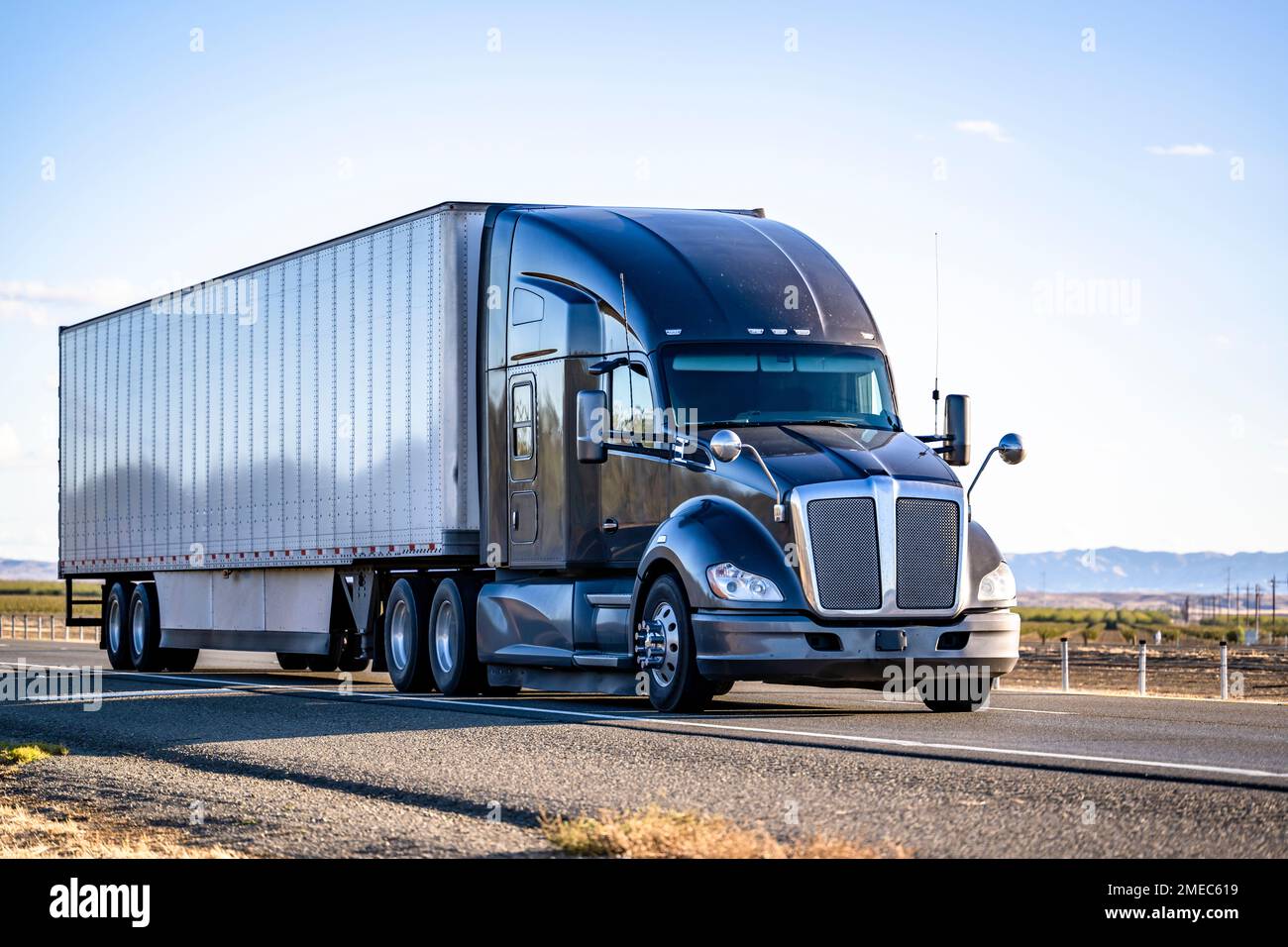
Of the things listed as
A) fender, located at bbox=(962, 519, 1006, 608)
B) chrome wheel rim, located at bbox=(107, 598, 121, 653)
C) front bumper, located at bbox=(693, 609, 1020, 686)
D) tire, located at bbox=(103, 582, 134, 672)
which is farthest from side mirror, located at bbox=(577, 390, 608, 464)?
chrome wheel rim, located at bbox=(107, 598, 121, 653)

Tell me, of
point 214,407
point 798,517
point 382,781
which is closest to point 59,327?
point 214,407

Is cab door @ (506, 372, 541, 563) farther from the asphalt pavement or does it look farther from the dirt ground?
the dirt ground

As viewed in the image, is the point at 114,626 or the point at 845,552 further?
the point at 114,626

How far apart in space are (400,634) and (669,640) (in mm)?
6059

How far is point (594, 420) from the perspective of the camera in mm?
16531

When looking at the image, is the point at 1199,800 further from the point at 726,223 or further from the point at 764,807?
the point at 726,223

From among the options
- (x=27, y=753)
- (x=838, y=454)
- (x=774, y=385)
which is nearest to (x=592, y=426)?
(x=774, y=385)

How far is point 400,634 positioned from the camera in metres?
20.5

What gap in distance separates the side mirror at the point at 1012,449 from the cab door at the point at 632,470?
9.13ft

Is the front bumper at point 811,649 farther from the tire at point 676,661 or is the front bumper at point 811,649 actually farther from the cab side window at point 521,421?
the cab side window at point 521,421

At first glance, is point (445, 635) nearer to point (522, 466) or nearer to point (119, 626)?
point (522, 466)

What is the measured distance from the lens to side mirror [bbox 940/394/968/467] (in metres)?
16.5

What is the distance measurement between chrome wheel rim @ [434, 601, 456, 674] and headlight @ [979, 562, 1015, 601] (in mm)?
6356
